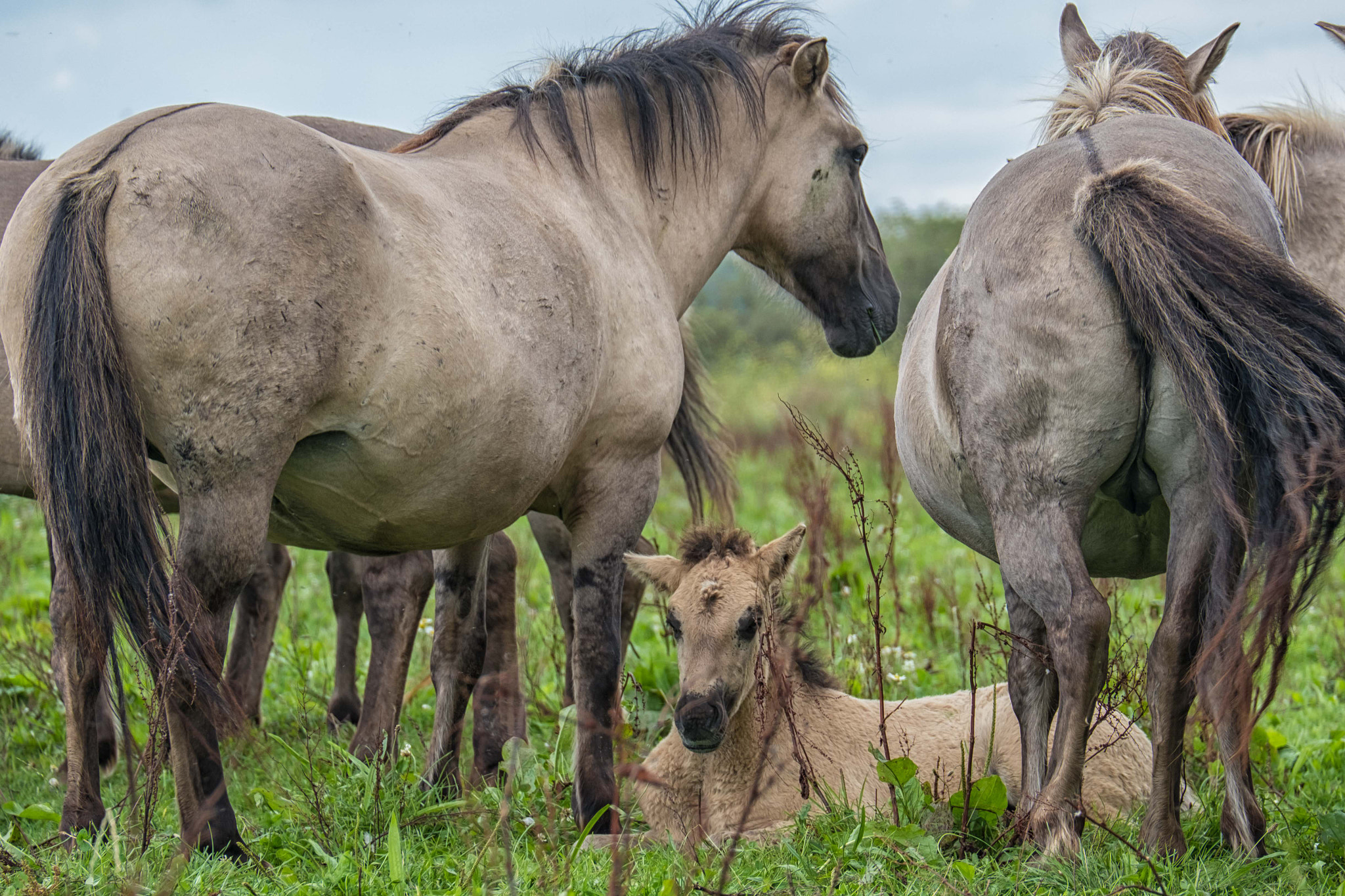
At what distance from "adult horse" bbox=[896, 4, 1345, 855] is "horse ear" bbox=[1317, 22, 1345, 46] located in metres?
1.74

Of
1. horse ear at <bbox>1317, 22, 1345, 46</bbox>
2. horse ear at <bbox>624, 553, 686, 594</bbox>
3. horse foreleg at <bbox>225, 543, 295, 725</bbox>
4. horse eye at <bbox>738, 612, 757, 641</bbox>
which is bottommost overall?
horse foreleg at <bbox>225, 543, 295, 725</bbox>

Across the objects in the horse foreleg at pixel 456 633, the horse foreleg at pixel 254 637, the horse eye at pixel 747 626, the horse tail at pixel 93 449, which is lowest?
the horse foreleg at pixel 254 637

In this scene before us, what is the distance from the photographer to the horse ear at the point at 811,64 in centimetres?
432

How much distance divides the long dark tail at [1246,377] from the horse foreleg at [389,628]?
2.86 m

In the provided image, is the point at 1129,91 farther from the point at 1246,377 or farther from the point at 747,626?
the point at 747,626

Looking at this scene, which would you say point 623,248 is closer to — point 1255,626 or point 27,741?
point 1255,626

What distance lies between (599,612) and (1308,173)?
3197 millimetres

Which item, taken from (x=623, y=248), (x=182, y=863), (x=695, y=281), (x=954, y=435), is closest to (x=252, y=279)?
(x=182, y=863)

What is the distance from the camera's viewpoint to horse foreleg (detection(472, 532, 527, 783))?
4.32 m

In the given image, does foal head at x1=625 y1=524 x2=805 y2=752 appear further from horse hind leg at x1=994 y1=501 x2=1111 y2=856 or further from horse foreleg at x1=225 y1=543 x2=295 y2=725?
horse foreleg at x1=225 y1=543 x2=295 y2=725

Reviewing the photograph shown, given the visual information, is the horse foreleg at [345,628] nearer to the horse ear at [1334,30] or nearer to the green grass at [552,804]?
the green grass at [552,804]

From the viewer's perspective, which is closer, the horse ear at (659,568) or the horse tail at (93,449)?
the horse tail at (93,449)

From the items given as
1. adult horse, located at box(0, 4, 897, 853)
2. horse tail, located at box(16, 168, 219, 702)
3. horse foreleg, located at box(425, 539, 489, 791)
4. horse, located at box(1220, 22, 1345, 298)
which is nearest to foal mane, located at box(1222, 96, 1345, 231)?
horse, located at box(1220, 22, 1345, 298)

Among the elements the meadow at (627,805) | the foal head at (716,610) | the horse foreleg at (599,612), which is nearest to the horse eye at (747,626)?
the foal head at (716,610)
